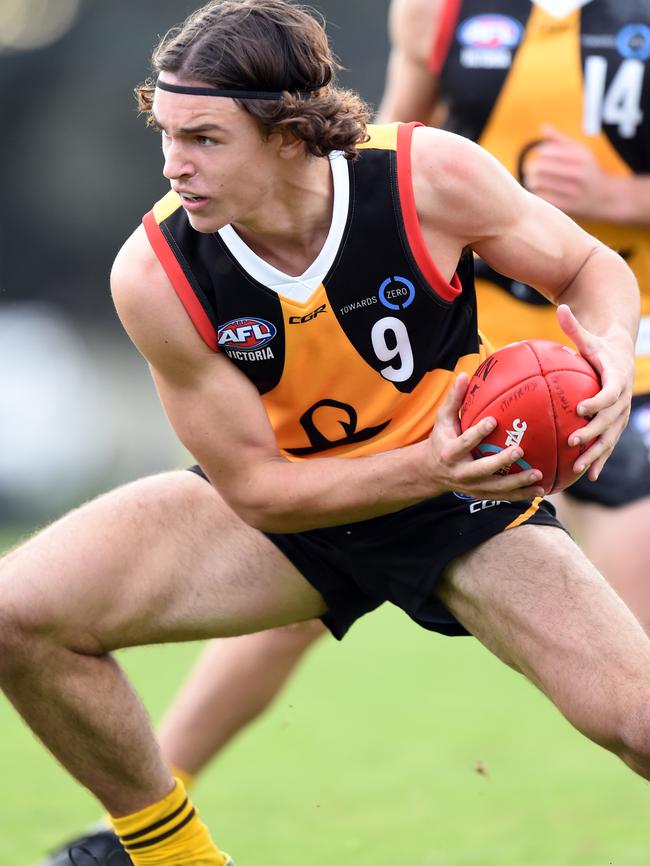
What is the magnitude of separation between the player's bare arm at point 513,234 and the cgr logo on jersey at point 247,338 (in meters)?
0.51

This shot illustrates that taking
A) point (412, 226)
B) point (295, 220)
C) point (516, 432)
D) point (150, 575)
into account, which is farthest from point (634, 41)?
point (150, 575)

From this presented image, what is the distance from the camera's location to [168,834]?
411 cm

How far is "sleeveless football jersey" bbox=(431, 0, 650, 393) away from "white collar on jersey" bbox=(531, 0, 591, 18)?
0.01 metres

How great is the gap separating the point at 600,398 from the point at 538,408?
15cm

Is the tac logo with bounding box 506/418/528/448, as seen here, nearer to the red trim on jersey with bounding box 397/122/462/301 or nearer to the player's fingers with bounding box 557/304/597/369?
the player's fingers with bounding box 557/304/597/369

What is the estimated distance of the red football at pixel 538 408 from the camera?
3398mm

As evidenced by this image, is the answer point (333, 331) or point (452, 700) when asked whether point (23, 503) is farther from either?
point (333, 331)

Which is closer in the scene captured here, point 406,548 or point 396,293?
point 396,293

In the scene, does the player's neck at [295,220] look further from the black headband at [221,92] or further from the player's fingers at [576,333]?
the player's fingers at [576,333]

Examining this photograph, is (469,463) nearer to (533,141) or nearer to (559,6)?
(533,141)

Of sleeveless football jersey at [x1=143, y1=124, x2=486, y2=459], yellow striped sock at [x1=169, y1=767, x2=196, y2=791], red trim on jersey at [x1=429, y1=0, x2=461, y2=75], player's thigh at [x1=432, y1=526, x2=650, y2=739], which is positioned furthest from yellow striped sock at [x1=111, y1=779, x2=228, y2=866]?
red trim on jersey at [x1=429, y1=0, x2=461, y2=75]

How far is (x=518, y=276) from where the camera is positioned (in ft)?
12.9

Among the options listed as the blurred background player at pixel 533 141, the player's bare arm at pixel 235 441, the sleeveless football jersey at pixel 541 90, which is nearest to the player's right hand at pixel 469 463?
the player's bare arm at pixel 235 441

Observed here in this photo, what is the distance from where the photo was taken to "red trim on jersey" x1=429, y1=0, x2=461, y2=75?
520 centimetres
